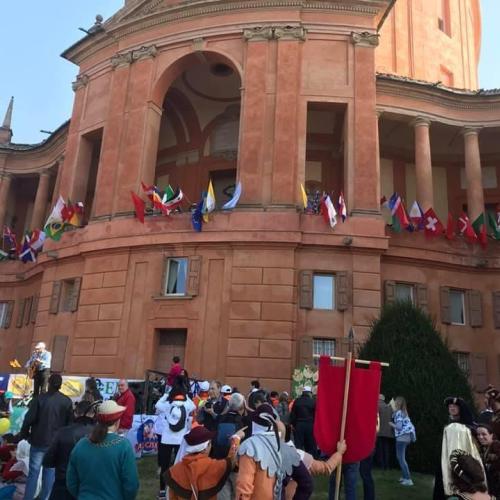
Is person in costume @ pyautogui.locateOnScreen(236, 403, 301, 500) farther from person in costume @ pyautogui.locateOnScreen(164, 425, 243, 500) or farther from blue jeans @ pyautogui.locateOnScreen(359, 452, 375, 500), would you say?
blue jeans @ pyautogui.locateOnScreen(359, 452, 375, 500)

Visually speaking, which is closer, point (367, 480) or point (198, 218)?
point (367, 480)

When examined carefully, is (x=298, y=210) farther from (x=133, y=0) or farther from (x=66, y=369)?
(x=133, y=0)

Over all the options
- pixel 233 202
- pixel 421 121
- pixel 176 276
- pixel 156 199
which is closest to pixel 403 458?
pixel 233 202

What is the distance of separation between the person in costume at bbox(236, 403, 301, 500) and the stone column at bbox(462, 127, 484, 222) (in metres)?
23.3

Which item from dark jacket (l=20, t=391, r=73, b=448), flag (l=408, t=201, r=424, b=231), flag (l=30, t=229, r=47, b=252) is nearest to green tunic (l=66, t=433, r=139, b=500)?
dark jacket (l=20, t=391, r=73, b=448)

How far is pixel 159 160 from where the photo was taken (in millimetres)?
31766

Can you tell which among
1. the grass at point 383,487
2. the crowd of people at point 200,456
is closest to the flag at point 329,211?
the grass at point 383,487

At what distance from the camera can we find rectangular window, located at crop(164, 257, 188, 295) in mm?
22672

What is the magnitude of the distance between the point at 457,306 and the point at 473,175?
6.86m

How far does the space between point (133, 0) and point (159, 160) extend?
8.50 metres

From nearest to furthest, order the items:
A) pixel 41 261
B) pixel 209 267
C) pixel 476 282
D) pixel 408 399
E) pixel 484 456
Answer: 1. pixel 484 456
2. pixel 408 399
3. pixel 209 267
4. pixel 476 282
5. pixel 41 261

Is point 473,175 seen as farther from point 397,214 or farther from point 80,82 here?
point 80,82

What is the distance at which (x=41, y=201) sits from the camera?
1415 inches

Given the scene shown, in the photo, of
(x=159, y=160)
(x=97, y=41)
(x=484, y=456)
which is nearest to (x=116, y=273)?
(x=159, y=160)
